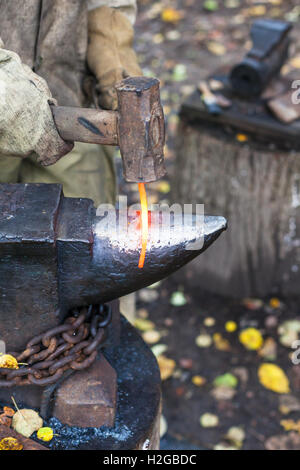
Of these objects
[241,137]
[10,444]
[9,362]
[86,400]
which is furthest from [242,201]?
[10,444]

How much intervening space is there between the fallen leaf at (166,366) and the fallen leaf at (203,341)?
0.19 meters

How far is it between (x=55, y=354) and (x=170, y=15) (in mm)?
5123

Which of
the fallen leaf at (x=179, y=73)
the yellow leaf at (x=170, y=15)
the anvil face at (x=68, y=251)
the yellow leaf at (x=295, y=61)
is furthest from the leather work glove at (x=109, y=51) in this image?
the yellow leaf at (x=170, y=15)

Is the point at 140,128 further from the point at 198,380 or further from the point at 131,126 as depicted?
the point at 198,380

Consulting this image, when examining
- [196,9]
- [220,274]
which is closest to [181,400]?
[220,274]

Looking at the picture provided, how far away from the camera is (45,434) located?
167 cm

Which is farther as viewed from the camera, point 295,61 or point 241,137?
point 295,61

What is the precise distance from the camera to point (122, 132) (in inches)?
60.6

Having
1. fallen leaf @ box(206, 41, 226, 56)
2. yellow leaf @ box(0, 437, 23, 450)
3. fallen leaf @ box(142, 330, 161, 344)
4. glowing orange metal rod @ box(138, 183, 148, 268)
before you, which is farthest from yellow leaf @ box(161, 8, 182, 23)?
yellow leaf @ box(0, 437, 23, 450)

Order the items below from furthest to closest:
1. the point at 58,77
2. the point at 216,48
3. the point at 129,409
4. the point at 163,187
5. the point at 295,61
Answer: the point at 216,48 < the point at 295,61 < the point at 163,187 < the point at 58,77 < the point at 129,409

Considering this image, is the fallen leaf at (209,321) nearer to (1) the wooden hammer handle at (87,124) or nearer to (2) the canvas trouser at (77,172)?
(2) the canvas trouser at (77,172)

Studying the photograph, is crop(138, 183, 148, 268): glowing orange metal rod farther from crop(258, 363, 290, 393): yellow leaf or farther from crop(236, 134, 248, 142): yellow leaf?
crop(258, 363, 290, 393): yellow leaf

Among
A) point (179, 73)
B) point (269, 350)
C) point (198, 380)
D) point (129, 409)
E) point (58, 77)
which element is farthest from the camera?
point (179, 73)
